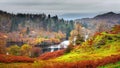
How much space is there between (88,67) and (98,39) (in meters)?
44.2

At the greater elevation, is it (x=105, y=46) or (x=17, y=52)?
(x=105, y=46)

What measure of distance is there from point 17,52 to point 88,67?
426 ft

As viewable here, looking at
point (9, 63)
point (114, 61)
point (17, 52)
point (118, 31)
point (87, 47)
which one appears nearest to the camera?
point (114, 61)

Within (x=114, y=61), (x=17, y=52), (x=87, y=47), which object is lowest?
(x=17, y=52)

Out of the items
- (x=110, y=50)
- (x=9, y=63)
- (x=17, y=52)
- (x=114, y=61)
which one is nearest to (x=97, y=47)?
(x=110, y=50)

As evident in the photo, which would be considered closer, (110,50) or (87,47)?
(110,50)

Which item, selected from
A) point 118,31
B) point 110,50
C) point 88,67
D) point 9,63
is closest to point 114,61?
point 88,67

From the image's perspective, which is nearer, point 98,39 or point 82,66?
point 82,66

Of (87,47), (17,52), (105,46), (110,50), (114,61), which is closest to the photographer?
(114,61)

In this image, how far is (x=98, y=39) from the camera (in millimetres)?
77375

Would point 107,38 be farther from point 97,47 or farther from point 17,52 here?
point 17,52

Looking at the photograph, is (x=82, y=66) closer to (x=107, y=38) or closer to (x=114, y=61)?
(x=114, y=61)

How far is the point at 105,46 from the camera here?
72125 millimetres

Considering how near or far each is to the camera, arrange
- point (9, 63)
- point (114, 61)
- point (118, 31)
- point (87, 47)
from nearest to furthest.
Answer: point (114, 61) → point (9, 63) → point (87, 47) → point (118, 31)
